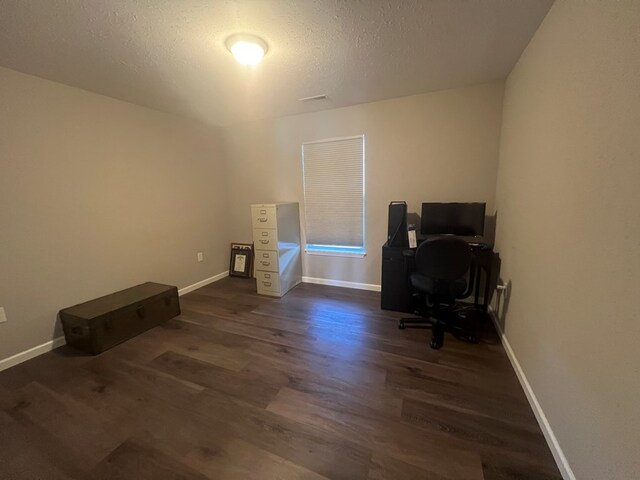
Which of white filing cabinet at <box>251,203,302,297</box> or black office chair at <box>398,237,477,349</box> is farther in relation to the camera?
white filing cabinet at <box>251,203,302,297</box>

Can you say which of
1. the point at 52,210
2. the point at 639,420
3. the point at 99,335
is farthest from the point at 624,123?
the point at 52,210

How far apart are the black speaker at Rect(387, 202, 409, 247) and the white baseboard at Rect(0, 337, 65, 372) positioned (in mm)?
3322

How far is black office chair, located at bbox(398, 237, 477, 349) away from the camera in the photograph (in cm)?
201

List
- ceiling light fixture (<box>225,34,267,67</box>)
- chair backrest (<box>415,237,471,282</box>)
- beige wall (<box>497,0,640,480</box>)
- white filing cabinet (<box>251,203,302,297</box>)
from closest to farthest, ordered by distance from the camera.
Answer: beige wall (<box>497,0,640,480</box>)
ceiling light fixture (<box>225,34,267,67</box>)
chair backrest (<box>415,237,471,282</box>)
white filing cabinet (<box>251,203,302,297</box>)

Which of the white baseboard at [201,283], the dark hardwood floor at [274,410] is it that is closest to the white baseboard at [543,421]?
the dark hardwood floor at [274,410]

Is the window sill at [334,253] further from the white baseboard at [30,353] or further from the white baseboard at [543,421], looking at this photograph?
the white baseboard at [30,353]

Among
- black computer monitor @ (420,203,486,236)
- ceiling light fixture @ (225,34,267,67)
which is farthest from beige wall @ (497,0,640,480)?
ceiling light fixture @ (225,34,267,67)

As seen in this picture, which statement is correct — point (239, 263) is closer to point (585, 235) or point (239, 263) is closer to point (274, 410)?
point (274, 410)

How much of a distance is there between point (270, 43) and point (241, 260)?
3078mm

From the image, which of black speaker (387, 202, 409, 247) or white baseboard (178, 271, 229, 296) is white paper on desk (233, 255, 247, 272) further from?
black speaker (387, 202, 409, 247)

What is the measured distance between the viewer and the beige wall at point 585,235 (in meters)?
0.85

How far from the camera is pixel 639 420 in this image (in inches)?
30.5

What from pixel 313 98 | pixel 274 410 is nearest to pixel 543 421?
pixel 274 410

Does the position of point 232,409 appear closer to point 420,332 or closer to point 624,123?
point 420,332
